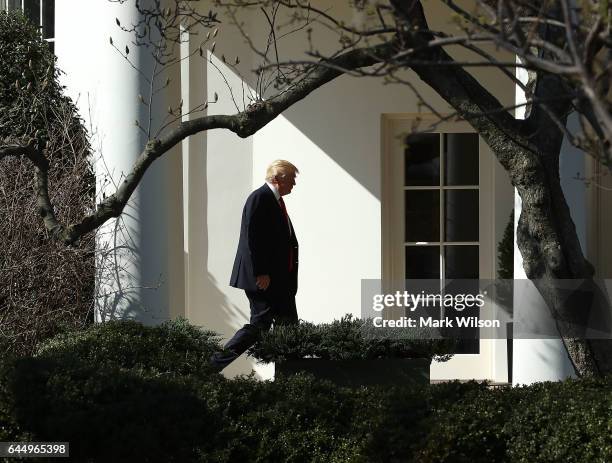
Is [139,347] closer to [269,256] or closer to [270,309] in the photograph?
[270,309]

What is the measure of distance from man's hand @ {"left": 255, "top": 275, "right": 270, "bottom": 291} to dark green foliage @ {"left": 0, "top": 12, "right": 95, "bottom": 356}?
1.54 metres

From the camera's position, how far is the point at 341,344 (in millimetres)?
7352

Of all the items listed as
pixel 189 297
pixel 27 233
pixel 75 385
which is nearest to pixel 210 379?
pixel 75 385

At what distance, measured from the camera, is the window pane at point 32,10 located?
449 inches

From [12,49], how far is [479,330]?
516 centimetres

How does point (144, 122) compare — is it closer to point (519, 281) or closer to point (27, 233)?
point (27, 233)

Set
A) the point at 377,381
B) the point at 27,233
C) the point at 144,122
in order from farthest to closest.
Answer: the point at 27,233
the point at 144,122
the point at 377,381

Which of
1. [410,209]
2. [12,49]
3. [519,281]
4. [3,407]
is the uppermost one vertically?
[12,49]

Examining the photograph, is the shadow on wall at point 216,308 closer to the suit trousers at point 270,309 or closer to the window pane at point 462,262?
the window pane at point 462,262

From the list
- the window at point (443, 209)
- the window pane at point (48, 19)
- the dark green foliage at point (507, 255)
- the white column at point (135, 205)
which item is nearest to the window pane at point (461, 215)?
the window at point (443, 209)

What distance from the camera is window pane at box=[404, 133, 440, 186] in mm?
10820

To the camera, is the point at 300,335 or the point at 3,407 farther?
the point at 300,335

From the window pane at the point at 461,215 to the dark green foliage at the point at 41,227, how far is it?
11.3ft

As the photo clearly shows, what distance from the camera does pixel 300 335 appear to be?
24.3 feet
